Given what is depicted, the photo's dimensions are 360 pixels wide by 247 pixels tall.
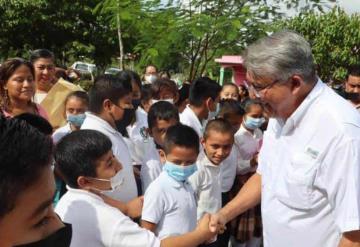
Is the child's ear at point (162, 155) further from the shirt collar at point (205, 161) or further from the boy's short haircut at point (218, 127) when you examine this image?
the boy's short haircut at point (218, 127)

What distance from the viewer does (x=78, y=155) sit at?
2.47 m

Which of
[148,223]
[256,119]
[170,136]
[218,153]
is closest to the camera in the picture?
[148,223]

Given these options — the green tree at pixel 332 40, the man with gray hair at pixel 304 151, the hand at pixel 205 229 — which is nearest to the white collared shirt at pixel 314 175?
the man with gray hair at pixel 304 151

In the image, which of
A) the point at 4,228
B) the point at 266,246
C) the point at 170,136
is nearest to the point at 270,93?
the point at 266,246

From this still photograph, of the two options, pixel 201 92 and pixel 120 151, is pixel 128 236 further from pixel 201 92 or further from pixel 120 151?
pixel 201 92

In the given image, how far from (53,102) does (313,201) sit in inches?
118

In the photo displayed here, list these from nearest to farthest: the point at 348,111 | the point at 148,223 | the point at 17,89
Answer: the point at 348,111 → the point at 148,223 → the point at 17,89

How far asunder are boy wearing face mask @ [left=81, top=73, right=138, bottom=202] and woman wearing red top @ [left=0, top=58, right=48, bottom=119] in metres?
0.48

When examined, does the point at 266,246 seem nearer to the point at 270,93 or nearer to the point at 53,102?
the point at 270,93

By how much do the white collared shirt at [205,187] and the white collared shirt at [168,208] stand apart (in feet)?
1.96

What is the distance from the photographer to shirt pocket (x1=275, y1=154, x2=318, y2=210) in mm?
2242

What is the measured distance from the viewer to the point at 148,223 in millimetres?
3117

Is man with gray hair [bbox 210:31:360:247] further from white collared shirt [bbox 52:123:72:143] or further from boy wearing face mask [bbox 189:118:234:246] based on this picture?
white collared shirt [bbox 52:123:72:143]

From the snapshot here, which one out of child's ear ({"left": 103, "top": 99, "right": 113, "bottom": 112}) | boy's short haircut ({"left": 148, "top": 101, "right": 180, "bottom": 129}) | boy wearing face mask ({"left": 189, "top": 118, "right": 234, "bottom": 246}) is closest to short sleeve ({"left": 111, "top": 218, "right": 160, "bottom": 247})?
child's ear ({"left": 103, "top": 99, "right": 113, "bottom": 112})
